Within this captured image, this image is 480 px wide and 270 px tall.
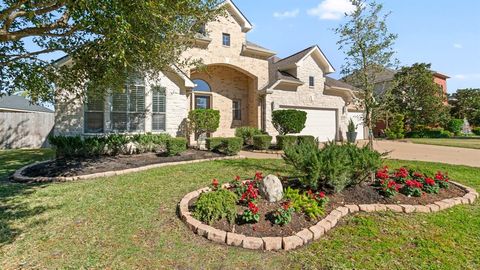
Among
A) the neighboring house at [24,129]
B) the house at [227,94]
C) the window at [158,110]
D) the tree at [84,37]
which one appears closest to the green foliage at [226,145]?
the house at [227,94]

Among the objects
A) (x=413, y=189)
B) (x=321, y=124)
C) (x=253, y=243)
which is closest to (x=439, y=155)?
(x=321, y=124)

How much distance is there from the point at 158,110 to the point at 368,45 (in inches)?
363

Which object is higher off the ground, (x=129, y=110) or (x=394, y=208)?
(x=129, y=110)

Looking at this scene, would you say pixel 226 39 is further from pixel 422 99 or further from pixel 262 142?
pixel 422 99

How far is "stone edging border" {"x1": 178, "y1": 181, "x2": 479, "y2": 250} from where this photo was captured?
3238 millimetres

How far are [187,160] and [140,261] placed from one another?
640cm

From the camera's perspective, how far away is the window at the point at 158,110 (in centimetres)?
1202

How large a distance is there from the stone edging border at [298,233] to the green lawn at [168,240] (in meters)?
0.10

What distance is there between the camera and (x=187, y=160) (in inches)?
364

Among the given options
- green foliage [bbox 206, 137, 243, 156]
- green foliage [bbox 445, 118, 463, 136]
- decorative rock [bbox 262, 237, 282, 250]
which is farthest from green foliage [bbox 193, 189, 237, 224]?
green foliage [bbox 445, 118, 463, 136]

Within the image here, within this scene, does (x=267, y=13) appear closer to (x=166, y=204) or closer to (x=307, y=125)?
(x=166, y=204)

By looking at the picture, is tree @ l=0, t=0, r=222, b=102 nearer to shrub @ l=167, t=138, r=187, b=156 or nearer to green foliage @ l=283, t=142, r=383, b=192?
shrub @ l=167, t=138, r=187, b=156

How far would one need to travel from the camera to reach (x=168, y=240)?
3.40 metres

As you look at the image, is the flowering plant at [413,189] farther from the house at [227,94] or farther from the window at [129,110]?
the window at [129,110]
